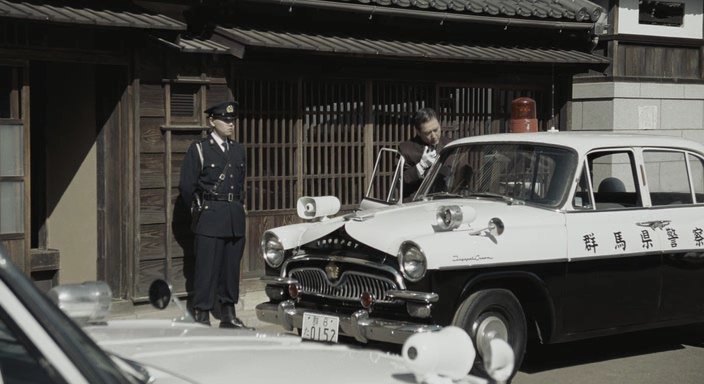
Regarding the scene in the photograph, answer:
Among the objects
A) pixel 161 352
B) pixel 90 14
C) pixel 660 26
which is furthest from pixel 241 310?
pixel 660 26

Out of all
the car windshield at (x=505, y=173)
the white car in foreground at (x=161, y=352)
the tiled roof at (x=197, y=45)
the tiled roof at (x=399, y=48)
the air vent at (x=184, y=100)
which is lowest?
the white car in foreground at (x=161, y=352)

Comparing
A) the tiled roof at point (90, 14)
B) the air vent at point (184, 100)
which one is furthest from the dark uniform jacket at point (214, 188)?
the tiled roof at point (90, 14)

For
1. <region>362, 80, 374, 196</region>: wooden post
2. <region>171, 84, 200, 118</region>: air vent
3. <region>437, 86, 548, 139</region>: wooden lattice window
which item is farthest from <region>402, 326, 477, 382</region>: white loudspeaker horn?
<region>437, 86, 548, 139</region>: wooden lattice window

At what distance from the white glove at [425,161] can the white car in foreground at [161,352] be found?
5883 mm

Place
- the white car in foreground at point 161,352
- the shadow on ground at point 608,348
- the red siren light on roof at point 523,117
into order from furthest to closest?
the red siren light on roof at point 523,117
the shadow on ground at point 608,348
the white car in foreground at point 161,352

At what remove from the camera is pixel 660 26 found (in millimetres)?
15758

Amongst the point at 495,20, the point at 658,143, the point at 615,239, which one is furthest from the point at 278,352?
the point at 495,20

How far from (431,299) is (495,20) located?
6.65 meters

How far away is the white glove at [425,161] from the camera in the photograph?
10.0 m

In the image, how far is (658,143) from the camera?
910 centimetres

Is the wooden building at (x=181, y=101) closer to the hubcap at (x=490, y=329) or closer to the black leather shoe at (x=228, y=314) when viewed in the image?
the black leather shoe at (x=228, y=314)

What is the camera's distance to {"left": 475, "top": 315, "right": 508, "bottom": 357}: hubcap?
7531 mm

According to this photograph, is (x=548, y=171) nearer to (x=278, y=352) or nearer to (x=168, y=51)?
(x=168, y=51)

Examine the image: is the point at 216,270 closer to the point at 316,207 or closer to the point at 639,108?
the point at 316,207
